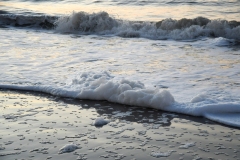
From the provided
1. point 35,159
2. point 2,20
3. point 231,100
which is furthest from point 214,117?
point 2,20

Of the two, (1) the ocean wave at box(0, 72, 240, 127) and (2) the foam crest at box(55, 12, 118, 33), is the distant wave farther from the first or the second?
(1) the ocean wave at box(0, 72, 240, 127)

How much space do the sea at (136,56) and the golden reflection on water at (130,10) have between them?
4 centimetres

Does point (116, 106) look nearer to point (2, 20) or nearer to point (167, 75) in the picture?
point (167, 75)

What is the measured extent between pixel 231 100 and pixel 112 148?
234 cm

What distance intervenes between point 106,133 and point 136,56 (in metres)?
5.17

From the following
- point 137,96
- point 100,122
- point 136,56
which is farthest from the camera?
point 136,56

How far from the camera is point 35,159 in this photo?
413 centimetres

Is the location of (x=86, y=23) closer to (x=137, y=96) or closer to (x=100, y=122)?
(x=137, y=96)

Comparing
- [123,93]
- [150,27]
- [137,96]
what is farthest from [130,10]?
[137,96]

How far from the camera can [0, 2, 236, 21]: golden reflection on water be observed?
17000 mm

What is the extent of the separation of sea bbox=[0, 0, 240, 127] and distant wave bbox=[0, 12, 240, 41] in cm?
3

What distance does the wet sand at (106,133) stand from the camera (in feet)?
14.0

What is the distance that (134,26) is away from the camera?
48.9ft

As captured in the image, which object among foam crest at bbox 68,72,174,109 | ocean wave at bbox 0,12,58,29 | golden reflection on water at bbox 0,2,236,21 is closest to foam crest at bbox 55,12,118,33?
ocean wave at bbox 0,12,58,29
